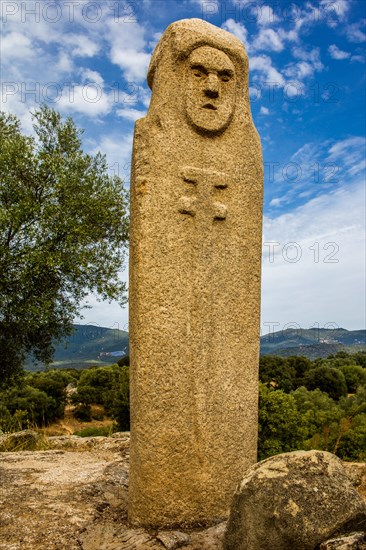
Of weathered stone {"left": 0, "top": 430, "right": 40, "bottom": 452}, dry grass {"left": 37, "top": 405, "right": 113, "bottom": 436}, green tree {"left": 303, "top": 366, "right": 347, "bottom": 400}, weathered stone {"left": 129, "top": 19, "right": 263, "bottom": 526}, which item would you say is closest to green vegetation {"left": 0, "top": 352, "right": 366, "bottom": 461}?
green tree {"left": 303, "top": 366, "right": 347, "bottom": 400}

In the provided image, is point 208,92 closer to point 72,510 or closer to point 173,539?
point 173,539

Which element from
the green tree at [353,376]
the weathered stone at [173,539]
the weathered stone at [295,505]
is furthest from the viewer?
the green tree at [353,376]

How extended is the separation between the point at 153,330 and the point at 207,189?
1.63 metres

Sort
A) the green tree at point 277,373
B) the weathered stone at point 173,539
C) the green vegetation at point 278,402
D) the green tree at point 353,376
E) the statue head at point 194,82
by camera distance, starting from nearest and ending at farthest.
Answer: the weathered stone at point 173,539, the statue head at point 194,82, the green vegetation at point 278,402, the green tree at point 277,373, the green tree at point 353,376

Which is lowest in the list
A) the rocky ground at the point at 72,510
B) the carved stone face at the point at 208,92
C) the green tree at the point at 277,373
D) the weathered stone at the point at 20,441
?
the green tree at the point at 277,373

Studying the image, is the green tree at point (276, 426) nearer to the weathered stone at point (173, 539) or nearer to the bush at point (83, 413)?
the weathered stone at point (173, 539)

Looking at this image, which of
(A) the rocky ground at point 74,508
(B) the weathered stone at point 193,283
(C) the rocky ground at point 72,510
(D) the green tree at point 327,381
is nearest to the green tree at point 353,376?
(D) the green tree at point 327,381

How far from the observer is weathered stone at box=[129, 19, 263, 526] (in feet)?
15.7

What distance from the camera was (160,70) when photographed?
17.3 feet

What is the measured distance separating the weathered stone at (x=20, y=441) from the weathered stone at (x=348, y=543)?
26.7 ft

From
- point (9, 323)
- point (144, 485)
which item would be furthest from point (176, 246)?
point (9, 323)

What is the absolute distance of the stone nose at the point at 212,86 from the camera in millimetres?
5238

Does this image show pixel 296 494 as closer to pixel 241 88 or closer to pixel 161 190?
pixel 161 190

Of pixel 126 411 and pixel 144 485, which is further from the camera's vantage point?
pixel 126 411
